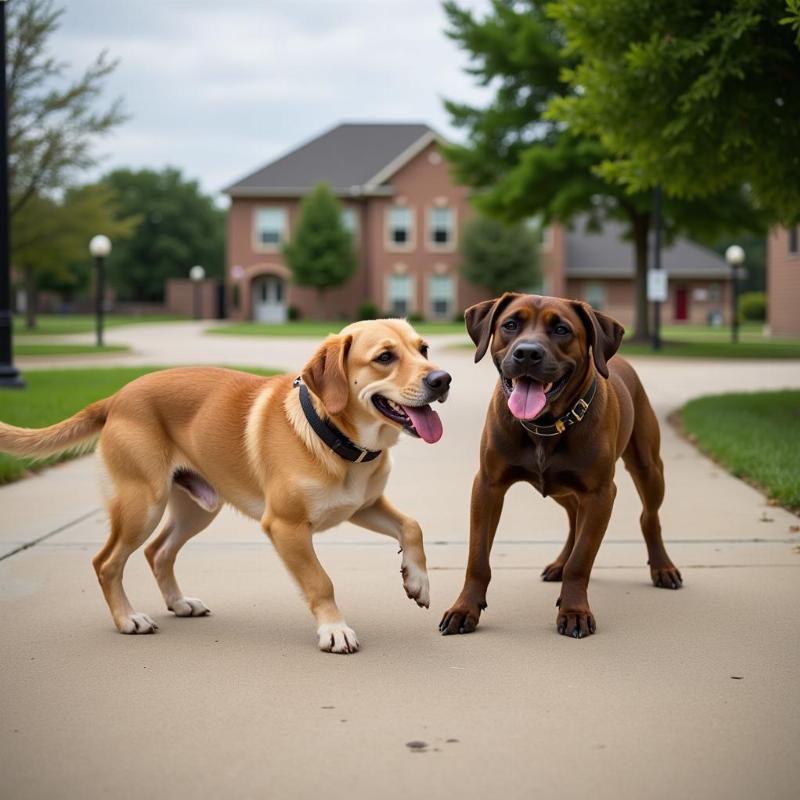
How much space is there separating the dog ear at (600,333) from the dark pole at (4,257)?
11.9 m

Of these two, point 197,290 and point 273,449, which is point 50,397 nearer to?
point 273,449

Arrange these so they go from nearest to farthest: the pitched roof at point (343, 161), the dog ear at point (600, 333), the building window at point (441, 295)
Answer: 1. the dog ear at point (600, 333)
2. the pitched roof at point (343, 161)
3. the building window at point (441, 295)

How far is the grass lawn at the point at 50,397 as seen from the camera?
9.30 metres

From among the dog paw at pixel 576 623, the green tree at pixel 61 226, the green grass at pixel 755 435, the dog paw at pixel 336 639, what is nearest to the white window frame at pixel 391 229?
the green tree at pixel 61 226

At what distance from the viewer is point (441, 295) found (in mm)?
57438

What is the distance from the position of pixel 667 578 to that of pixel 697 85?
639 cm

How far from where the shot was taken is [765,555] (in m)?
5.98

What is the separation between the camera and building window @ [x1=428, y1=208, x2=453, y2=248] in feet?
185

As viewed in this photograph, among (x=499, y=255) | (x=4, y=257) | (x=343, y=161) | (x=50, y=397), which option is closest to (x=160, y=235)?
(x=343, y=161)

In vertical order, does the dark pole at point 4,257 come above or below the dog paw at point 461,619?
above

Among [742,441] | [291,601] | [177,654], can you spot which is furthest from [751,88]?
[177,654]

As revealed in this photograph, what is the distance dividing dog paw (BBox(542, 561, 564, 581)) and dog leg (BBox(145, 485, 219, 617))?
5.82 ft

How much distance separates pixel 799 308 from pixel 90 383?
96.8 ft

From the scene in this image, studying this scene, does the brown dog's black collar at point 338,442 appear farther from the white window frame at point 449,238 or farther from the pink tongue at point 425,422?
the white window frame at point 449,238
